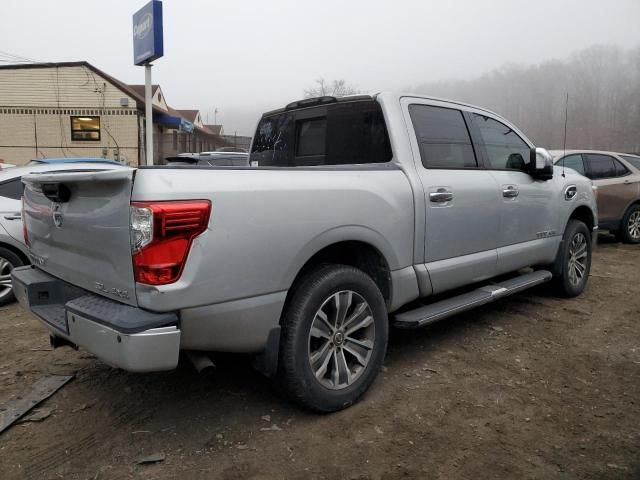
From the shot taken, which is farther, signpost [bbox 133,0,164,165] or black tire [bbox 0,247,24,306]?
signpost [bbox 133,0,164,165]

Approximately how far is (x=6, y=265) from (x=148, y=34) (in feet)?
21.0

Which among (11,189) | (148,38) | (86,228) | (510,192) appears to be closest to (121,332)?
(86,228)

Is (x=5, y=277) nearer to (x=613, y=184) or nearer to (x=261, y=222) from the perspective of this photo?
(x=261, y=222)

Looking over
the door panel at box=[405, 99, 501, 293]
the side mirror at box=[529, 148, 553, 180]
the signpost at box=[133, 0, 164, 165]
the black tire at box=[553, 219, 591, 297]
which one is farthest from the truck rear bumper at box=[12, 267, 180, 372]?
the signpost at box=[133, 0, 164, 165]

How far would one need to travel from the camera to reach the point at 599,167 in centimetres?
917

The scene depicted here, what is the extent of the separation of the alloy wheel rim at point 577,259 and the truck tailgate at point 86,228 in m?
4.35

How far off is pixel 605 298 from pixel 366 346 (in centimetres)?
358

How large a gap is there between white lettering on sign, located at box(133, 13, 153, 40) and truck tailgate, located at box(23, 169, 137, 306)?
7.96m

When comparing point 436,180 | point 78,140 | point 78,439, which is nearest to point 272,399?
point 78,439

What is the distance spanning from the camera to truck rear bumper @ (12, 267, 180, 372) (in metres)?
2.15

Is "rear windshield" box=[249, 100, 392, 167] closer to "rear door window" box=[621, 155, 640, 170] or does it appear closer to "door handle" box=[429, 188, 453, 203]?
"door handle" box=[429, 188, 453, 203]

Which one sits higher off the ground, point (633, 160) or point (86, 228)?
point (633, 160)

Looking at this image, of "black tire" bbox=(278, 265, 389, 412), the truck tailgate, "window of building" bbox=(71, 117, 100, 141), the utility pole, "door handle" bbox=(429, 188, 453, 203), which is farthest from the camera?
"window of building" bbox=(71, 117, 100, 141)

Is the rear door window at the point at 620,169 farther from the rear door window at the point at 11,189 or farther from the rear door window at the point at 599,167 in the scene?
the rear door window at the point at 11,189
